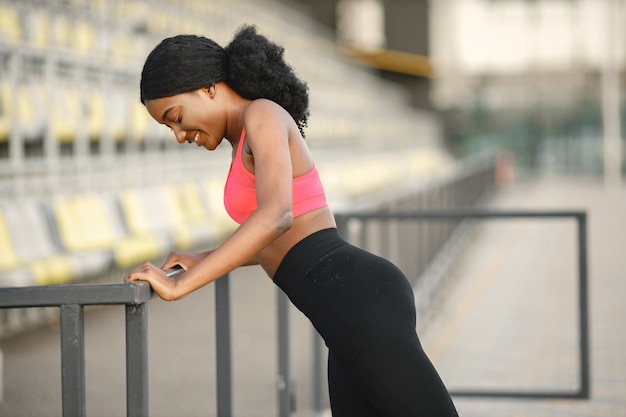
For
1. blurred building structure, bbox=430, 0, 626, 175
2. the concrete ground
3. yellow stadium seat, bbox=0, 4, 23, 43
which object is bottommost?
the concrete ground

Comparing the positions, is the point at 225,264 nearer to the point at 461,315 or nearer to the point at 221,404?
the point at 221,404

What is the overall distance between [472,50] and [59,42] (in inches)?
1408

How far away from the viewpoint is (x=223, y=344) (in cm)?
341

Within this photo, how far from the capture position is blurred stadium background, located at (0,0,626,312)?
9156 millimetres

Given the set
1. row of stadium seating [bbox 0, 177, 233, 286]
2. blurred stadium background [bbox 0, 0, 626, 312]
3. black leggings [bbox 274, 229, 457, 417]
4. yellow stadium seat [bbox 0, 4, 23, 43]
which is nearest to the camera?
black leggings [bbox 274, 229, 457, 417]

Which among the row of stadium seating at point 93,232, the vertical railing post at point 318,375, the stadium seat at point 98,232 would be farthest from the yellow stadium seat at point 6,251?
the vertical railing post at point 318,375

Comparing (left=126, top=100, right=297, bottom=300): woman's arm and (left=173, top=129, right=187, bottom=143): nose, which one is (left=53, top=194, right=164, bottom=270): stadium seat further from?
(left=126, top=100, right=297, bottom=300): woman's arm

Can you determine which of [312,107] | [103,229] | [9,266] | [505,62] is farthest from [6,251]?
[505,62]

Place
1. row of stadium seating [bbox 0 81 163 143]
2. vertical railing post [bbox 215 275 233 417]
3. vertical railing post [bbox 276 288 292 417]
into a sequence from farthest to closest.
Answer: row of stadium seating [bbox 0 81 163 143]
vertical railing post [bbox 276 288 292 417]
vertical railing post [bbox 215 275 233 417]

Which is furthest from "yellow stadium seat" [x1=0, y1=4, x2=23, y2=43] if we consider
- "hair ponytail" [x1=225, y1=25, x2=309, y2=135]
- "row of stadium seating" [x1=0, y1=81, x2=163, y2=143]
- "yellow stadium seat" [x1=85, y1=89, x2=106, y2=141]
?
"hair ponytail" [x1=225, y1=25, x2=309, y2=135]

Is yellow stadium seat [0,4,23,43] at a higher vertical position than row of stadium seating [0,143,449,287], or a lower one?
higher

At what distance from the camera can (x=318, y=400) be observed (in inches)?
210

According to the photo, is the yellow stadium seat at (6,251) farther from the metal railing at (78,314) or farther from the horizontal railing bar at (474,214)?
the metal railing at (78,314)

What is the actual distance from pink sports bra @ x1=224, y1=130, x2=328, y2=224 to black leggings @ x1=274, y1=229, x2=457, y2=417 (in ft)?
0.27
